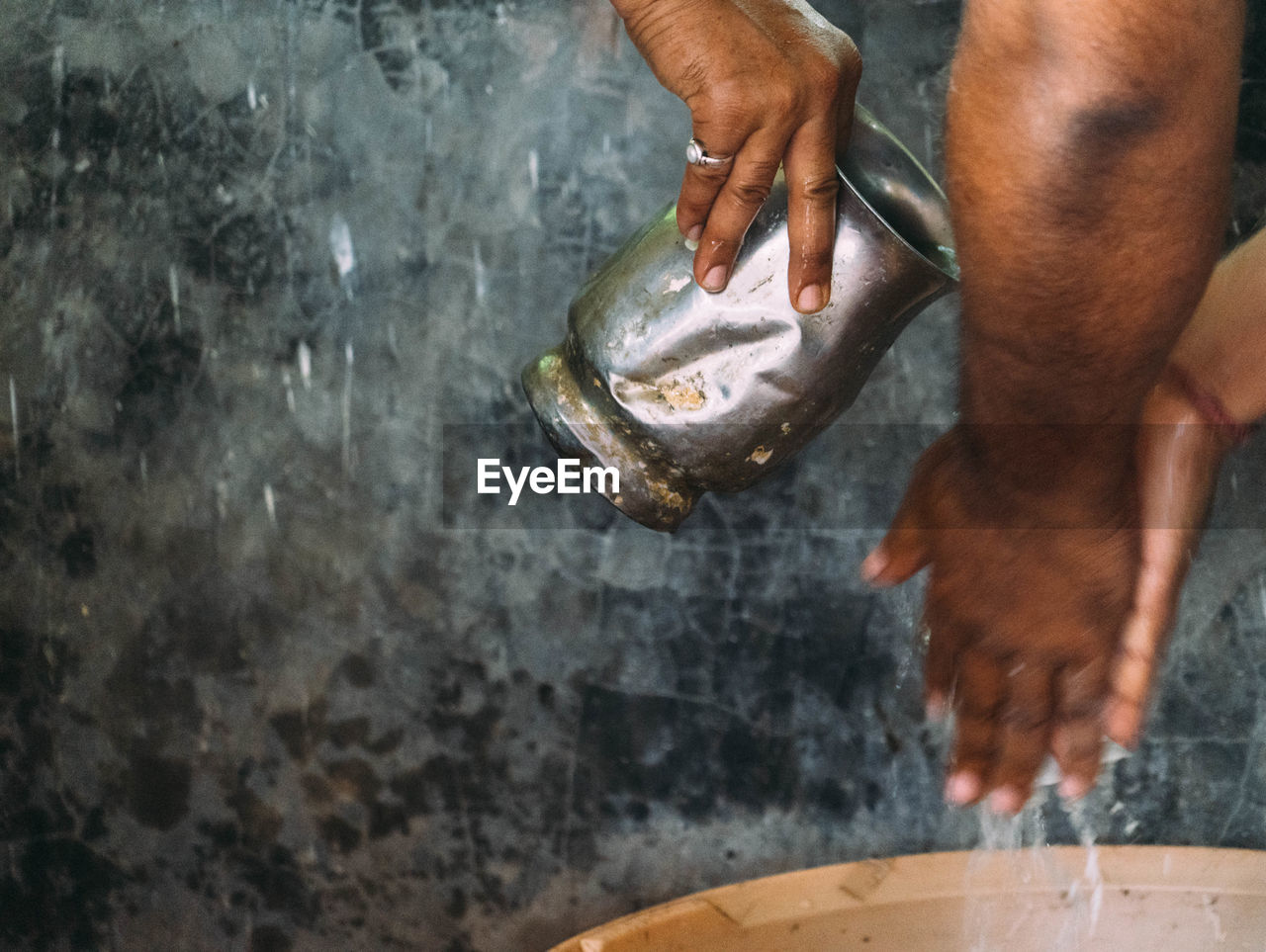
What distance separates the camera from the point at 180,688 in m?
1.50

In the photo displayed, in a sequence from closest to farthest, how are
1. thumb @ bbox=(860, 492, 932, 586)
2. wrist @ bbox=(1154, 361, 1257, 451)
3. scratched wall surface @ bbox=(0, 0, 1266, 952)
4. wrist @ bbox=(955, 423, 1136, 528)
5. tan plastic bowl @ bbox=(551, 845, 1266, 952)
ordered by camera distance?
wrist @ bbox=(955, 423, 1136, 528), thumb @ bbox=(860, 492, 932, 586), wrist @ bbox=(1154, 361, 1257, 451), tan plastic bowl @ bbox=(551, 845, 1266, 952), scratched wall surface @ bbox=(0, 0, 1266, 952)

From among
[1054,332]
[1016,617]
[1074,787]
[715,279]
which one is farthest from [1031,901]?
[715,279]

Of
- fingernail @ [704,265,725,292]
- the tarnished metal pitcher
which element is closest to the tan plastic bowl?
the tarnished metal pitcher

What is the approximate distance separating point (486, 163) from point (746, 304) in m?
0.83

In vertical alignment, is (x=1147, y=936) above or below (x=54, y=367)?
below

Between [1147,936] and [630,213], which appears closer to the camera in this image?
[1147,936]

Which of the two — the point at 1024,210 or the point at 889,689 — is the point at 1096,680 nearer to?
the point at 1024,210

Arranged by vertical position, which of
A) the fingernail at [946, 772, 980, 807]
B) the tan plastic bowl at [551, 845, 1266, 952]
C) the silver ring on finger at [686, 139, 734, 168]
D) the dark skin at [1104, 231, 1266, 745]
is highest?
the silver ring on finger at [686, 139, 734, 168]

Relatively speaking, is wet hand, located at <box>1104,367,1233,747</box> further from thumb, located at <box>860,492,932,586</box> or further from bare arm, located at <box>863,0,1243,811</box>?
thumb, located at <box>860,492,932,586</box>

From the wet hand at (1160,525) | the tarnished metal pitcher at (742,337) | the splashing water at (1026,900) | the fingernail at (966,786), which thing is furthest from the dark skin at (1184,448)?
the splashing water at (1026,900)

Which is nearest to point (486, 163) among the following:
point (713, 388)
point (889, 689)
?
point (713, 388)

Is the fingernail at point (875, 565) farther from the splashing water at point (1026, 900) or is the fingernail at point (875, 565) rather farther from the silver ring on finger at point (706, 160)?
the splashing water at point (1026, 900)

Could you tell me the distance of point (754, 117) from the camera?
0.63 m

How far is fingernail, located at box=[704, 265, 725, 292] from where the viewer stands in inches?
25.2
